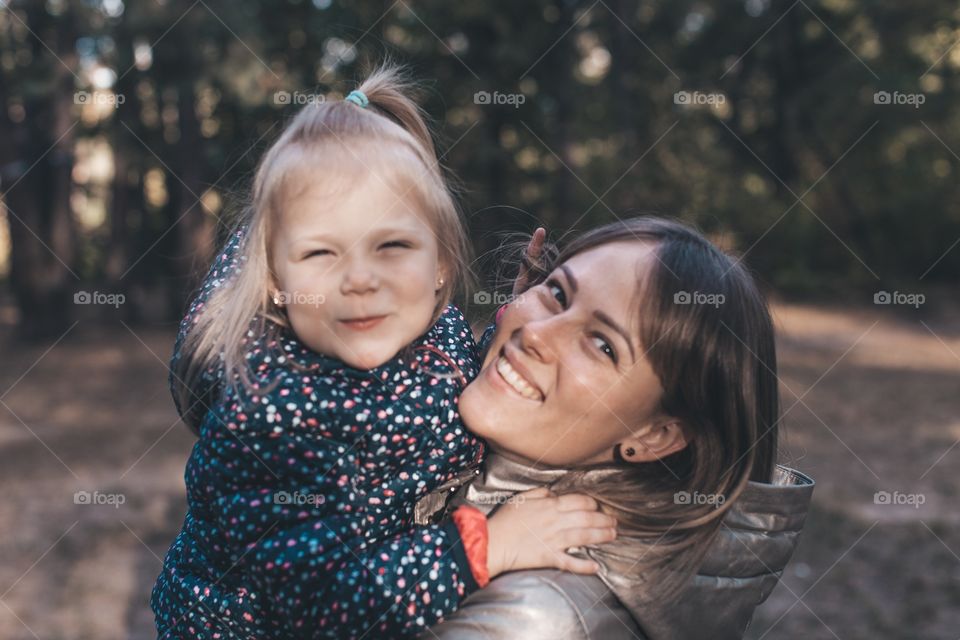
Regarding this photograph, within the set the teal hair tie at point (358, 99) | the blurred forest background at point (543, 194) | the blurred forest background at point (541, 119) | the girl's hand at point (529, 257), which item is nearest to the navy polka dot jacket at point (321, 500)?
the girl's hand at point (529, 257)

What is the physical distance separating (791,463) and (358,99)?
132 cm

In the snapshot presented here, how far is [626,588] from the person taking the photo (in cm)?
Result: 177

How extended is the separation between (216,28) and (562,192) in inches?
201

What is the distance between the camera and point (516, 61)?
1262cm

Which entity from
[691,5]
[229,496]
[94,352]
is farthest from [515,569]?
[691,5]

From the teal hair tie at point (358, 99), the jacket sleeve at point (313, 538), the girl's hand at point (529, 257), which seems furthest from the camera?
the girl's hand at point (529, 257)

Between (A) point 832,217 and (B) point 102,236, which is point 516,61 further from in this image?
(B) point 102,236

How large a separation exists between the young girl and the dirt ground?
2.69 feet

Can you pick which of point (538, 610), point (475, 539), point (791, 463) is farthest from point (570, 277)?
point (791, 463)

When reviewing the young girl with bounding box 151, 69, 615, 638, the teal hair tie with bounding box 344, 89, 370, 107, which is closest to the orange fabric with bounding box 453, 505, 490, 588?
the young girl with bounding box 151, 69, 615, 638

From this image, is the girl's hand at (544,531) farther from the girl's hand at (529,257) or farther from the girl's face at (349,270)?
the girl's hand at (529,257)

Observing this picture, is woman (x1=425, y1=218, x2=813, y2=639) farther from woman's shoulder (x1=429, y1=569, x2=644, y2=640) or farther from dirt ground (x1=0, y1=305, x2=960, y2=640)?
dirt ground (x1=0, y1=305, x2=960, y2=640)

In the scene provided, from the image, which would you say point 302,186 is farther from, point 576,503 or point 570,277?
point 576,503

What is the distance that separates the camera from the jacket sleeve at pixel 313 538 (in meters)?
1.59
